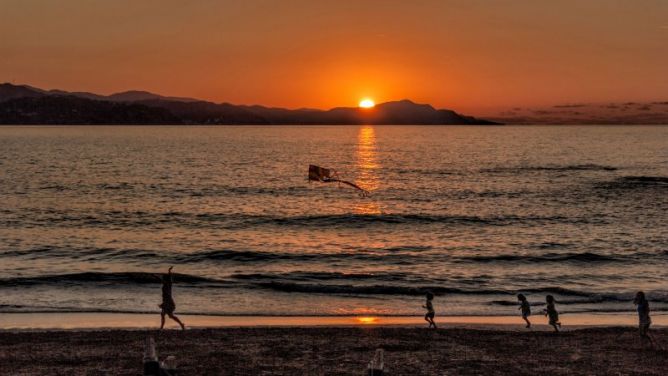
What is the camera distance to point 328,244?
4491 cm

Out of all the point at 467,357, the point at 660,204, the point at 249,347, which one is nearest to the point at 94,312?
the point at 249,347

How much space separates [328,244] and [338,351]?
2568 centimetres

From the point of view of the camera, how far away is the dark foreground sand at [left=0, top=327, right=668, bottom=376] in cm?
1738

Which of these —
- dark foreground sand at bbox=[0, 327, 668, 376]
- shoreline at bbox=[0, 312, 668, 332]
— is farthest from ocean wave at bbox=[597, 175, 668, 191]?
dark foreground sand at bbox=[0, 327, 668, 376]

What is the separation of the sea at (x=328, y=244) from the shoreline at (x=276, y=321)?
883 millimetres

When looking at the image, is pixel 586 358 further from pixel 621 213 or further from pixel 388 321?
pixel 621 213

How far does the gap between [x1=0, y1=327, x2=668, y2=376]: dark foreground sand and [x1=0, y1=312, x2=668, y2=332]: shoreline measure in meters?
1.82

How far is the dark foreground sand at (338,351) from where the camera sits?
57.0 ft

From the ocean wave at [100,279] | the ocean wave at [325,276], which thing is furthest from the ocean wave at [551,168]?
the ocean wave at [100,279]

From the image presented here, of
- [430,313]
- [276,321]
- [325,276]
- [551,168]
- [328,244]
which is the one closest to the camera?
[430,313]

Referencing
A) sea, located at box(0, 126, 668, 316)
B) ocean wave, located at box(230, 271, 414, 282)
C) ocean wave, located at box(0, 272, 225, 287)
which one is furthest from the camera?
ocean wave, located at box(230, 271, 414, 282)

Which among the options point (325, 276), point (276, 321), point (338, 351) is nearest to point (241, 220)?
point (325, 276)

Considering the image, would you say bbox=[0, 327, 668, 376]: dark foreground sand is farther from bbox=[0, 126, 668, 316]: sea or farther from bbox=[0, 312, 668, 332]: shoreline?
bbox=[0, 126, 668, 316]: sea

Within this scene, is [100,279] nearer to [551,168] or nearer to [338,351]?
[338,351]
